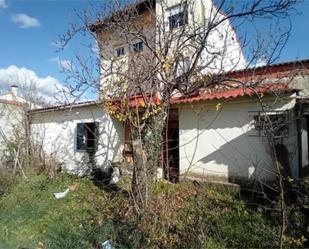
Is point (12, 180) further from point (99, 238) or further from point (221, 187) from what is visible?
point (221, 187)

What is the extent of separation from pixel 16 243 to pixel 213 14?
403 inches

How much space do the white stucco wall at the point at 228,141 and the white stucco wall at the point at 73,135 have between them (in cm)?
390

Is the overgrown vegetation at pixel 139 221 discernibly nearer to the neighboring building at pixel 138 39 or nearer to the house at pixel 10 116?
the neighboring building at pixel 138 39

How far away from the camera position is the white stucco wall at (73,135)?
50.2 feet

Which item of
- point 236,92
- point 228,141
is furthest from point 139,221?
point 236,92

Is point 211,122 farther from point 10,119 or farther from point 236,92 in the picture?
point 10,119

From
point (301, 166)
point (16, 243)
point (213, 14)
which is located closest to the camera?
point (16, 243)

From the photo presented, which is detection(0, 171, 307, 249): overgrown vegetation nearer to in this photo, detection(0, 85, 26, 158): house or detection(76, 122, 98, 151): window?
detection(76, 122, 98, 151): window

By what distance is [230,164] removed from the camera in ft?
36.6

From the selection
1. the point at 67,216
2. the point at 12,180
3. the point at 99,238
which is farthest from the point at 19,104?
the point at 99,238

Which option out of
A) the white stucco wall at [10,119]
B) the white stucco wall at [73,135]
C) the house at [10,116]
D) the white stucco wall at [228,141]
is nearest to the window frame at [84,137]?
the white stucco wall at [73,135]

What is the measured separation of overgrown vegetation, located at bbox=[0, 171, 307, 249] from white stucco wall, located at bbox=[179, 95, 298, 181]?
33.2 inches

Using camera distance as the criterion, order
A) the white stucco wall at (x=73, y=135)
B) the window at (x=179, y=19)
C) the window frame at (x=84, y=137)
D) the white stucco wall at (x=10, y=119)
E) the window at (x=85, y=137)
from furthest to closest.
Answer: the white stucco wall at (x=10, y=119)
the window at (x=85, y=137)
the window frame at (x=84, y=137)
the white stucco wall at (x=73, y=135)
the window at (x=179, y=19)

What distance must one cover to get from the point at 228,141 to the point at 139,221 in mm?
5589
